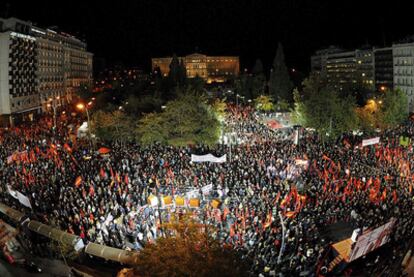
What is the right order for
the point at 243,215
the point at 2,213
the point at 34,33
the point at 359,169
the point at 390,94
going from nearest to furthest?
1. the point at 243,215
2. the point at 2,213
3. the point at 359,169
4. the point at 390,94
5. the point at 34,33

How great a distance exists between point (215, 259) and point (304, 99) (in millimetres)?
37195

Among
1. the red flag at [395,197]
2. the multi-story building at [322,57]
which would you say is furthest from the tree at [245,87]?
the red flag at [395,197]

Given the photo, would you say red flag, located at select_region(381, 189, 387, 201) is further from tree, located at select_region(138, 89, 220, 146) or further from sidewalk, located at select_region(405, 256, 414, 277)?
tree, located at select_region(138, 89, 220, 146)

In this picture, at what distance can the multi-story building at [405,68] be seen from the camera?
65250 mm

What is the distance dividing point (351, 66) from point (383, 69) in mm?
18349

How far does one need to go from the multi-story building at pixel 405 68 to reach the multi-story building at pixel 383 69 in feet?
14.2

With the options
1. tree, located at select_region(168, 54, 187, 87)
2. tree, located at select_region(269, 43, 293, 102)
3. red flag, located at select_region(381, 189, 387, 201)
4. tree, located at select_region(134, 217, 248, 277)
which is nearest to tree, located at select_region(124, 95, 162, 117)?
tree, located at select_region(168, 54, 187, 87)

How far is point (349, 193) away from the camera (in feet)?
73.1

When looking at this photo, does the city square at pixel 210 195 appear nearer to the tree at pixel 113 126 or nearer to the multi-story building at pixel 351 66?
the tree at pixel 113 126

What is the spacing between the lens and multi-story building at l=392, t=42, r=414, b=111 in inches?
2569

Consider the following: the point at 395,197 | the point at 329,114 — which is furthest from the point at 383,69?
the point at 395,197

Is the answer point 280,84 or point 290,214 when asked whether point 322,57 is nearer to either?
point 280,84

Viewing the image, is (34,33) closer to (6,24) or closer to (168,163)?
(6,24)

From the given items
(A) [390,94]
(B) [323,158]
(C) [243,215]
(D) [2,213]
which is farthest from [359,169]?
(A) [390,94]
